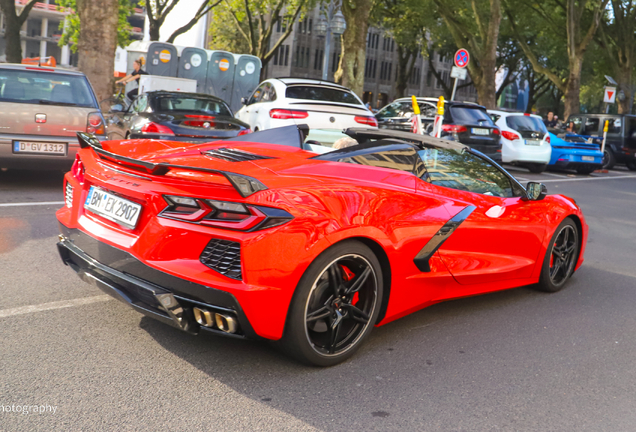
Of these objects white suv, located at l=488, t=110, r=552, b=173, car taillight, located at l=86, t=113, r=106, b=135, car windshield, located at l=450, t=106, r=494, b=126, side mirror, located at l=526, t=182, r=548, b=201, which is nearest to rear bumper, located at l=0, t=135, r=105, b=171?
car taillight, located at l=86, t=113, r=106, b=135

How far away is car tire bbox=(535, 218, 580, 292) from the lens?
5.32 metres

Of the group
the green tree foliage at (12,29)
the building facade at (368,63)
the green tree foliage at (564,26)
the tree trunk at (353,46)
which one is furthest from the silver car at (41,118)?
the building facade at (368,63)

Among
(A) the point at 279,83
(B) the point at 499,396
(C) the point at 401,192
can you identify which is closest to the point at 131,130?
(A) the point at 279,83

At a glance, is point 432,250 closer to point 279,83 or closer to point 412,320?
point 412,320

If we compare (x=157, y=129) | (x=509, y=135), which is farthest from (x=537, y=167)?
(x=157, y=129)

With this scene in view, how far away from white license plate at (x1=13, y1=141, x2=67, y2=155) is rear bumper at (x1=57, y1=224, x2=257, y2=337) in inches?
208

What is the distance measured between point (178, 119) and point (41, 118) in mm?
2266

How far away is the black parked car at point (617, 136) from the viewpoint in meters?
21.4

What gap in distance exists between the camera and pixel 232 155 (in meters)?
3.95

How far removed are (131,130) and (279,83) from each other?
12.0ft

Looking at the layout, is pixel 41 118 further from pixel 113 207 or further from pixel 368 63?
pixel 368 63

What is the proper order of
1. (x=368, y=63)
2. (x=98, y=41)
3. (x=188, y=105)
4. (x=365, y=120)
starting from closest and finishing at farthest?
(x=188, y=105) < (x=365, y=120) < (x=98, y=41) < (x=368, y=63)

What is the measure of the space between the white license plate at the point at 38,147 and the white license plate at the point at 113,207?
5066mm

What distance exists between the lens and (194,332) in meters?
3.18
